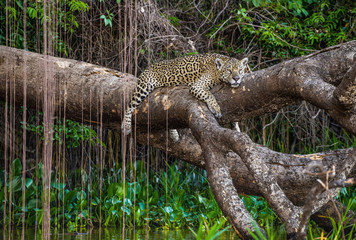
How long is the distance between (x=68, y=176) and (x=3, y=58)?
236cm

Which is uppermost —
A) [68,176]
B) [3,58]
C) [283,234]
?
[3,58]

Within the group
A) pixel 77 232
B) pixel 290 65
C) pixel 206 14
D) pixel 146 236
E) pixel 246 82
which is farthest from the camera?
pixel 206 14

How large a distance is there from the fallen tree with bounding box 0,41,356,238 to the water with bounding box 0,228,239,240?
92 cm

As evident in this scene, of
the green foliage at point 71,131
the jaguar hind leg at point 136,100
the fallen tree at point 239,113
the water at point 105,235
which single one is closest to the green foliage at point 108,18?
the fallen tree at point 239,113

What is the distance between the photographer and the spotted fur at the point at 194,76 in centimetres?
443

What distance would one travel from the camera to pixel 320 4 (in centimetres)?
702

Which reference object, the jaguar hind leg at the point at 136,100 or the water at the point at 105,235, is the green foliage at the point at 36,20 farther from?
the water at the point at 105,235

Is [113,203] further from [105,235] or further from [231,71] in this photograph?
[231,71]

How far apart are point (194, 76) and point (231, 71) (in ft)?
2.05

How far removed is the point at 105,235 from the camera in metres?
5.32

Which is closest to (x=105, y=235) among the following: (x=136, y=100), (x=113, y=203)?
(x=113, y=203)

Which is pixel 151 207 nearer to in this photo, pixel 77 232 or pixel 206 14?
pixel 77 232

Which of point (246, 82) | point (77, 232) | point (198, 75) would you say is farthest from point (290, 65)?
point (77, 232)

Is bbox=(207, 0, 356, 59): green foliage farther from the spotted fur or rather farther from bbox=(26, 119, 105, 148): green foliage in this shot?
bbox=(26, 119, 105, 148): green foliage
